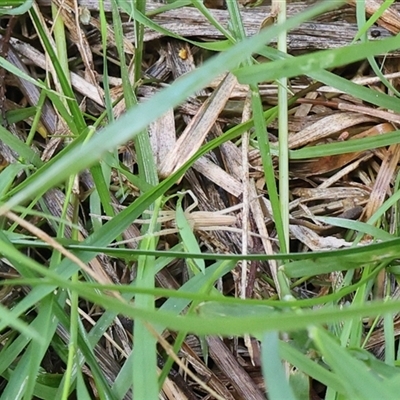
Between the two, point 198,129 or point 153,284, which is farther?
point 198,129

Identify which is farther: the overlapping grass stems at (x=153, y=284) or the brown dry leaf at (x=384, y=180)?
the brown dry leaf at (x=384, y=180)

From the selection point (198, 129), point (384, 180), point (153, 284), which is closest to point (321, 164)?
point (384, 180)

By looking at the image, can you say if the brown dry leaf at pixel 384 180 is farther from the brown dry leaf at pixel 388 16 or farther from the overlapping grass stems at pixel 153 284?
the brown dry leaf at pixel 388 16

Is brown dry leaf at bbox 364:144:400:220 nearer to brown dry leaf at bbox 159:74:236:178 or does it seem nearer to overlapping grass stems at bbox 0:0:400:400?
overlapping grass stems at bbox 0:0:400:400

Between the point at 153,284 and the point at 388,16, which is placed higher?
the point at 388,16

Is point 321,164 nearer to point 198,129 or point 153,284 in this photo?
point 198,129

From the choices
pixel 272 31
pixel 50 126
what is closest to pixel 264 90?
pixel 50 126

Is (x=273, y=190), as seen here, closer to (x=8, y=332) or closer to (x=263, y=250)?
(x=263, y=250)

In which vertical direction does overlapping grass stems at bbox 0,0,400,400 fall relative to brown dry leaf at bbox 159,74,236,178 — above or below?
below

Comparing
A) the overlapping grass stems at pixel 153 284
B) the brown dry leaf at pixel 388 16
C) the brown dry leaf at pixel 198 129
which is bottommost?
the overlapping grass stems at pixel 153 284

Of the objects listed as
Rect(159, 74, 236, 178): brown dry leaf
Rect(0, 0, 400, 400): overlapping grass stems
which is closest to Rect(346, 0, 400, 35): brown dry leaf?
Rect(0, 0, 400, 400): overlapping grass stems

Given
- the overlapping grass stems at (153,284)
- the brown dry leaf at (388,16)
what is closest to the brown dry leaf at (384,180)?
the overlapping grass stems at (153,284)

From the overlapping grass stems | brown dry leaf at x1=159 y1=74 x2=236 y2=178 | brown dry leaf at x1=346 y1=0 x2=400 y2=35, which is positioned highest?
brown dry leaf at x1=346 y1=0 x2=400 y2=35
